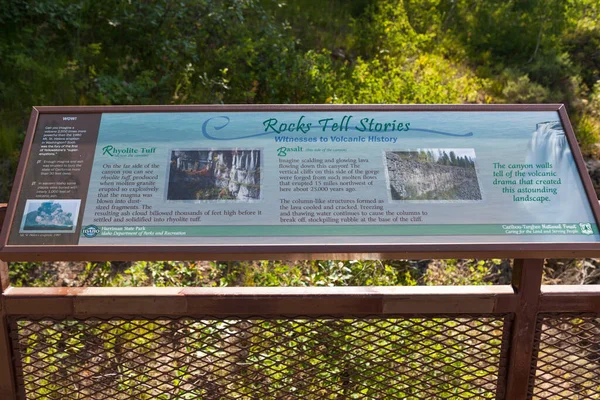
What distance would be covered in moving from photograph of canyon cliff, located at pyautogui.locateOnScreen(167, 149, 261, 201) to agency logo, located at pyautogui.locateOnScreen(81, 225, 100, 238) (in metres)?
0.28

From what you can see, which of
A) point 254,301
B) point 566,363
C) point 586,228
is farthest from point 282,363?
point 566,363

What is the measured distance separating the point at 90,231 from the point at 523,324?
1.72 metres

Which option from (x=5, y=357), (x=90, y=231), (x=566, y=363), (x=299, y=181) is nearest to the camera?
(x=90, y=231)

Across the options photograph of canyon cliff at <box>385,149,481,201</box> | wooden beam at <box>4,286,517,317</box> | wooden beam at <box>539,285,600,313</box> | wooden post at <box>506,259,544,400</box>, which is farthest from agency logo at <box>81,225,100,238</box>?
wooden beam at <box>539,285,600,313</box>

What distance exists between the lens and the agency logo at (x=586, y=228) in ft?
6.51

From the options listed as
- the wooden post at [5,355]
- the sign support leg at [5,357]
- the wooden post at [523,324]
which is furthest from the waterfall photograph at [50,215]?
the wooden post at [523,324]

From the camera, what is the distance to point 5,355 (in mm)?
2195

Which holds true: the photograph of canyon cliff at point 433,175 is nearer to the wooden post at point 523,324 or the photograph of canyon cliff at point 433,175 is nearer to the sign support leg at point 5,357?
the wooden post at point 523,324

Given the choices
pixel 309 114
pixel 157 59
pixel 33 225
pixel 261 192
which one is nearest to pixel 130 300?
pixel 33 225

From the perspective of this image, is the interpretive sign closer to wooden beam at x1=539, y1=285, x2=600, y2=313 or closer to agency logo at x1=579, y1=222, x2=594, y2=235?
agency logo at x1=579, y1=222, x2=594, y2=235

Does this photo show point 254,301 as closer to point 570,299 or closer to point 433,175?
point 433,175

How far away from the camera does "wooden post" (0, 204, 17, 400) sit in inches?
83.4

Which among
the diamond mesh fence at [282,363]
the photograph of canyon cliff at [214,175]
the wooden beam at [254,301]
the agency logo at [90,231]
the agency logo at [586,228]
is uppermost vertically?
the photograph of canyon cliff at [214,175]

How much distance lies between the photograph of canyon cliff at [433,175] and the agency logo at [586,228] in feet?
1.24
